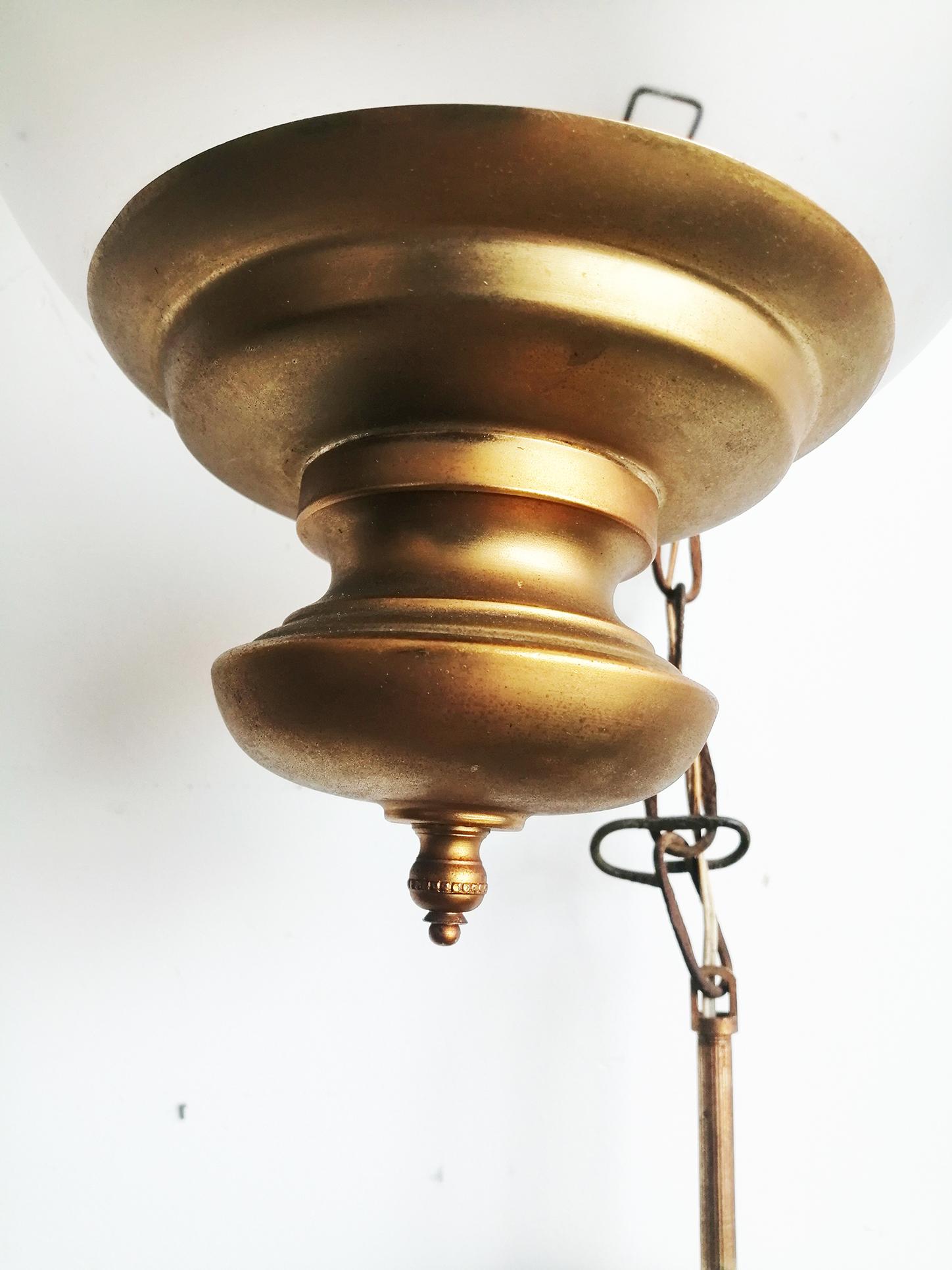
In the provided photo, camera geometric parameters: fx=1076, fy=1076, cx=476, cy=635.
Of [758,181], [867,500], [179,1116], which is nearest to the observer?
[758,181]

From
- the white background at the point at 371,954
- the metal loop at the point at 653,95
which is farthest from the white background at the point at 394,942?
the metal loop at the point at 653,95

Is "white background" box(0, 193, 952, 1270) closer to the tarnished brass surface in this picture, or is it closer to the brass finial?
the tarnished brass surface

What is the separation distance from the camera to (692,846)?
1.50ft

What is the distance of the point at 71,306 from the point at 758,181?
0.36m

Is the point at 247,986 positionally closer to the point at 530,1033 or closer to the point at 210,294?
the point at 530,1033

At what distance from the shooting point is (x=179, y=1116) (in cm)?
47

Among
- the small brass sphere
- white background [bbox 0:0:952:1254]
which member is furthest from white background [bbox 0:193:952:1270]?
the small brass sphere

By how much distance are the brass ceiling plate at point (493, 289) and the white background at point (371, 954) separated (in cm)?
21

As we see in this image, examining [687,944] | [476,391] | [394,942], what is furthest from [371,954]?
[476,391]

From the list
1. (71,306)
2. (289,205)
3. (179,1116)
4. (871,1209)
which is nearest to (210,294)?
(289,205)

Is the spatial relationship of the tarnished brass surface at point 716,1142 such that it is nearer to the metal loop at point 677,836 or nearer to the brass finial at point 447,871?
the metal loop at point 677,836

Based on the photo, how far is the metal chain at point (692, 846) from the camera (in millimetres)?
440

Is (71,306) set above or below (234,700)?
above

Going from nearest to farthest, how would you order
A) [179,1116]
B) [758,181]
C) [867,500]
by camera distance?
1. [758,181]
2. [179,1116]
3. [867,500]
